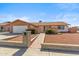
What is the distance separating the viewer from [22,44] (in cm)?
904

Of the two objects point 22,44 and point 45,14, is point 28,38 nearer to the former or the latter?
point 22,44

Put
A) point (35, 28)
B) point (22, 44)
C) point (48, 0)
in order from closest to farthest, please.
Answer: point (48, 0), point (22, 44), point (35, 28)

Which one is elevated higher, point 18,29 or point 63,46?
point 18,29

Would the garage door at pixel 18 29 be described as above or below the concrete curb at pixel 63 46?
above

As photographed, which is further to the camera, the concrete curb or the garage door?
the garage door

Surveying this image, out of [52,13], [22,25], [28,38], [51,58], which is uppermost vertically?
[52,13]

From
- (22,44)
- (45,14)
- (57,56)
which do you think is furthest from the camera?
(45,14)

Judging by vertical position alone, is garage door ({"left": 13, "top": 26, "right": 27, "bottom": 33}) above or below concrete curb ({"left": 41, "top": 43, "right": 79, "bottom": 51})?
above

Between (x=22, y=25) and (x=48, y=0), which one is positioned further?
(x=22, y=25)

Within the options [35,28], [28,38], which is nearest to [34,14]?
[28,38]

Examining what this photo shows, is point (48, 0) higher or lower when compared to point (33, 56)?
higher

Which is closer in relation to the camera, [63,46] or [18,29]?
[63,46]

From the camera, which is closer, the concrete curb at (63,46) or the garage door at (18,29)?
the concrete curb at (63,46)

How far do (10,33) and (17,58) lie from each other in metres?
6.09
